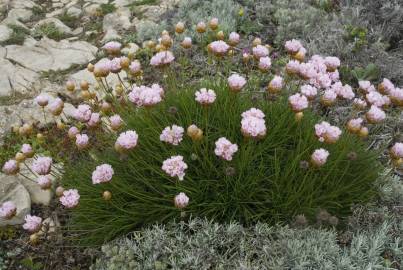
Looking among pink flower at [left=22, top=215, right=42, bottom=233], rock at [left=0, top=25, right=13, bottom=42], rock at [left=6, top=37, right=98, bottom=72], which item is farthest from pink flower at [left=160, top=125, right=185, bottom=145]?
rock at [left=0, top=25, right=13, bottom=42]

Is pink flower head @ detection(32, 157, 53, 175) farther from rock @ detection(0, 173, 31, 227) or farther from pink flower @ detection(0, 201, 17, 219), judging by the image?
rock @ detection(0, 173, 31, 227)

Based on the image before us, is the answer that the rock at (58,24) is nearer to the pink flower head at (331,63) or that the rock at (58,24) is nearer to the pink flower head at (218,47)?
the pink flower head at (218,47)

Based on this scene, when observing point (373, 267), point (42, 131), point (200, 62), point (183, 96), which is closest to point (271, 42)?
point (200, 62)

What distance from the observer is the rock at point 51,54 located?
15.8ft

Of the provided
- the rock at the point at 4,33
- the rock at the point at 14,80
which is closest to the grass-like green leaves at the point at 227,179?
the rock at the point at 14,80

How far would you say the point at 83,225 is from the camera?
9.19 ft

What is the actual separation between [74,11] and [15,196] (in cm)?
369

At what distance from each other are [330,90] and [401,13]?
268 centimetres

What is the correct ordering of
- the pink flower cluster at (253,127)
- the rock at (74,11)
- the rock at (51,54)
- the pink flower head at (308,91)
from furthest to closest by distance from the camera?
the rock at (74,11), the rock at (51,54), the pink flower head at (308,91), the pink flower cluster at (253,127)

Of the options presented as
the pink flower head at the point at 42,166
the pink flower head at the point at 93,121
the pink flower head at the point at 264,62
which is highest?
the pink flower head at the point at 264,62

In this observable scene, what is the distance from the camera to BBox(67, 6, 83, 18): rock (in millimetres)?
6069

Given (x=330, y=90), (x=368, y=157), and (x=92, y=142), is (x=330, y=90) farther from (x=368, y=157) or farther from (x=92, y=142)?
(x=92, y=142)

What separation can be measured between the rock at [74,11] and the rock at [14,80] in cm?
159

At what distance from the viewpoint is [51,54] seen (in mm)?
5051
